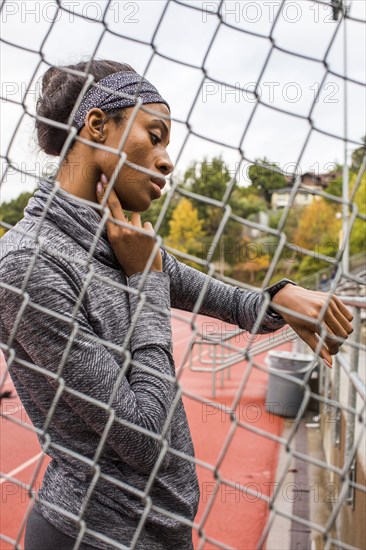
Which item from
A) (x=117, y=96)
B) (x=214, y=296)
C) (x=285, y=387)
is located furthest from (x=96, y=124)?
(x=285, y=387)

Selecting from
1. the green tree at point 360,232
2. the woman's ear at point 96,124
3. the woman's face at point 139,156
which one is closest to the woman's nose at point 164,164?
the woman's face at point 139,156

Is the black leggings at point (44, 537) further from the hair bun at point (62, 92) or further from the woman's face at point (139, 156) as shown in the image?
the hair bun at point (62, 92)

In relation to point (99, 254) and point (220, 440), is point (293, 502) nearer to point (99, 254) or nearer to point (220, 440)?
point (220, 440)

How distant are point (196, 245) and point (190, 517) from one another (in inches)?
793

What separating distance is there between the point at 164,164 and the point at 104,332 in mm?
353

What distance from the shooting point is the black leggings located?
1258 mm

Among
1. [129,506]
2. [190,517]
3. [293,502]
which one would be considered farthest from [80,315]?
[293,502]

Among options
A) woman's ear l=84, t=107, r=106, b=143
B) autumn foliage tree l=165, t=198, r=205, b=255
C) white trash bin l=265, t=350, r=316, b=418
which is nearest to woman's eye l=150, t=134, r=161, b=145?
woman's ear l=84, t=107, r=106, b=143

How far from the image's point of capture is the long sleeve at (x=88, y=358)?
1095mm

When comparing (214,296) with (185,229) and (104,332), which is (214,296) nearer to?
(104,332)

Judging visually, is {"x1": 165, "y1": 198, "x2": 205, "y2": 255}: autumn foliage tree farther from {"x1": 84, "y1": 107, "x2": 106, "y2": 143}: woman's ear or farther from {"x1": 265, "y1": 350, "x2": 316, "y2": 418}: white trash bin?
{"x1": 84, "y1": 107, "x2": 106, "y2": 143}: woman's ear

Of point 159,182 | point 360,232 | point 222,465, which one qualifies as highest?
point 360,232

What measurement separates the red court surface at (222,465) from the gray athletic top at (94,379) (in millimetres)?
1180

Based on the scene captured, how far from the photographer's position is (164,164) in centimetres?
126
